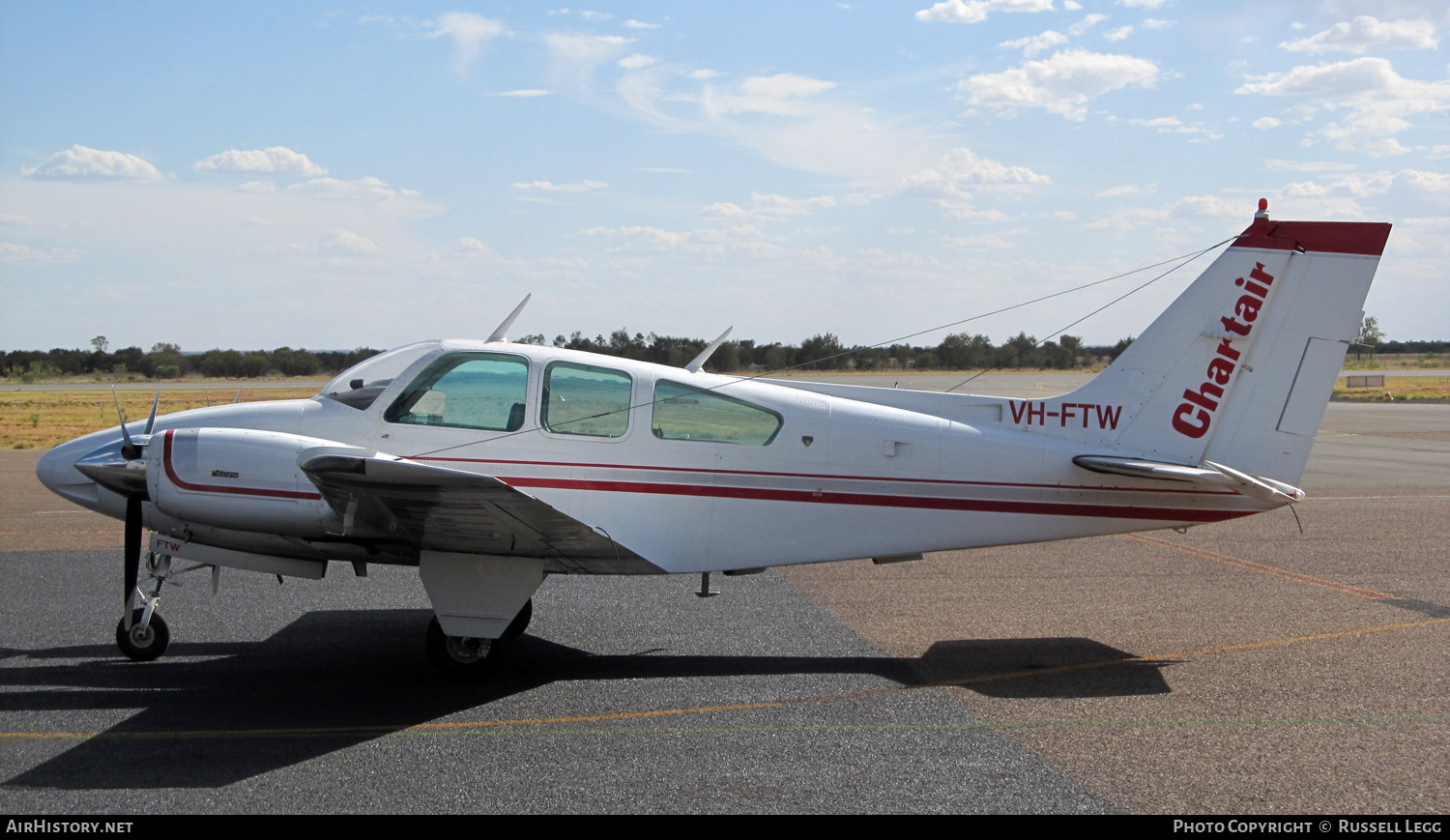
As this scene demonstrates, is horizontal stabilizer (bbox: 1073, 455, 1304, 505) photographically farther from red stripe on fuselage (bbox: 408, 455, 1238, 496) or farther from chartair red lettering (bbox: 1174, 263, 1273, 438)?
chartair red lettering (bbox: 1174, 263, 1273, 438)

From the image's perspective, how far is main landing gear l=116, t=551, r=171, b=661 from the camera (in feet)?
21.4

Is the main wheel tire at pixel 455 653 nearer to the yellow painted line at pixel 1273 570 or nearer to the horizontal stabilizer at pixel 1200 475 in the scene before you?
the horizontal stabilizer at pixel 1200 475

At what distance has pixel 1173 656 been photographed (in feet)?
22.4

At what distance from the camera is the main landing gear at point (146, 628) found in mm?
6531

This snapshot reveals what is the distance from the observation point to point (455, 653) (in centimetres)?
634

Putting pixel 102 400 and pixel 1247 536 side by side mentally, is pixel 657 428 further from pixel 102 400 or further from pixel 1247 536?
pixel 102 400

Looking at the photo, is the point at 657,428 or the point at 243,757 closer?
the point at 243,757

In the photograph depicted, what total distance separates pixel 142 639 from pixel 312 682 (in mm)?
1386

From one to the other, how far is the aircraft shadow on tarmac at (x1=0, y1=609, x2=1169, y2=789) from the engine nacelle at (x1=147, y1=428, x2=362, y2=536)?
3.76 feet

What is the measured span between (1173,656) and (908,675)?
207 centimetres

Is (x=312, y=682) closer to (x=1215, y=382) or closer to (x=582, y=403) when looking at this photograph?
(x=582, y=403)

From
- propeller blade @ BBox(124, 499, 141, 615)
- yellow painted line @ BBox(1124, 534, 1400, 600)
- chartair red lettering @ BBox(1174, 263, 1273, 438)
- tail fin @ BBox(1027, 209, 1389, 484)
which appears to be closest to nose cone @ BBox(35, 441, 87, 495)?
propeller blade @ BBox(124, 499, 141, 615)

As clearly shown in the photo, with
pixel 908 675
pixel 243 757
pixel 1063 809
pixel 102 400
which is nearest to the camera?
pixel 1063 809

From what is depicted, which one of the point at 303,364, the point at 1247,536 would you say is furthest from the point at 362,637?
the point at 303,364
